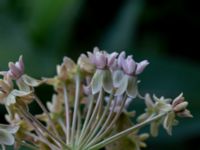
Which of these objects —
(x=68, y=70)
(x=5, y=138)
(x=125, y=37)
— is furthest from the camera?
(x=125, y=37)

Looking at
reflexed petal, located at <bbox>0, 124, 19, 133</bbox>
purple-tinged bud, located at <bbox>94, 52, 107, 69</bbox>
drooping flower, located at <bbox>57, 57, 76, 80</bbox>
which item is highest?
drooping flower, located at <bbox>57, 57, 76, 80</bbox>

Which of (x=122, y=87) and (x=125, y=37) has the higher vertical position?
(x=125, y=37)

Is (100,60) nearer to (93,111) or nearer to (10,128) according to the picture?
(93,111)

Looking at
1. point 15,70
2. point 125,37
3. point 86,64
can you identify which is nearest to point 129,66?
point 86,64

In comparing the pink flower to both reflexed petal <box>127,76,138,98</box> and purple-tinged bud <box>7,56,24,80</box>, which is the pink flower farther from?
purple-tinged bud <box>7,56,24,80</box>

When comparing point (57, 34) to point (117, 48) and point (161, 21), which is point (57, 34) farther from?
point (161, 21)

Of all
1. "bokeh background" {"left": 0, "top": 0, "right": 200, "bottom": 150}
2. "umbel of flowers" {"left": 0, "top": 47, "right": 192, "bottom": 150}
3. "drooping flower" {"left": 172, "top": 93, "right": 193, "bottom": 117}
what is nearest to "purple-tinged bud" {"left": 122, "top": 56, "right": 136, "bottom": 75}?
"umbel of flowers" {"left": 0, "top": 47, "right": 192, "bottom": 150}
